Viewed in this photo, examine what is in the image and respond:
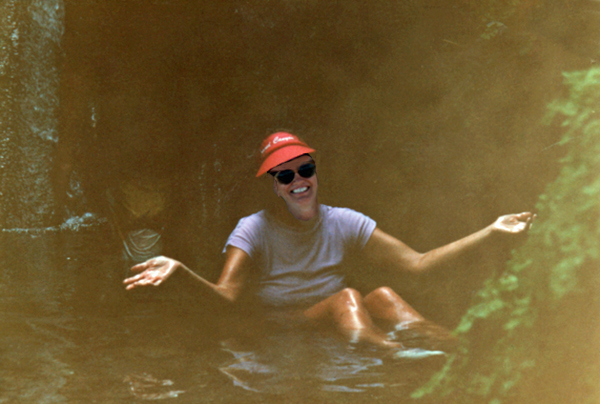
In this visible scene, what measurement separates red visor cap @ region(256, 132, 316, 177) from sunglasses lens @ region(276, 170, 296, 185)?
0.05 m

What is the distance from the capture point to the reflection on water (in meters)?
1.90

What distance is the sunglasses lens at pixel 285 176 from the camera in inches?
101

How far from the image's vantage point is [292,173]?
257 centimetres

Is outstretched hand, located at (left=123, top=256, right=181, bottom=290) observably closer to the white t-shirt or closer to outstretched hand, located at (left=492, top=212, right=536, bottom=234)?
the white t-shirt

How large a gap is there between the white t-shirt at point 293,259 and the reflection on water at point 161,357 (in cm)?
18

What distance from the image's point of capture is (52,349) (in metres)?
2.41

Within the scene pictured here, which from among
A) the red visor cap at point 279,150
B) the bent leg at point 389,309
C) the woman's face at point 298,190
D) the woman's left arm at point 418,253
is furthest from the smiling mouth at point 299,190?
the bent leg at point 389,309

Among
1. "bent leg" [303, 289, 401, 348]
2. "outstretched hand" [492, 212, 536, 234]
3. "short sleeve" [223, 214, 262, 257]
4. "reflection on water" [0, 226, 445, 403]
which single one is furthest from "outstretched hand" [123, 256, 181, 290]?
"outstretched hand" [492, 212, 536, 234]

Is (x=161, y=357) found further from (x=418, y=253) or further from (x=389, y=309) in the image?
(x=418, y=253)

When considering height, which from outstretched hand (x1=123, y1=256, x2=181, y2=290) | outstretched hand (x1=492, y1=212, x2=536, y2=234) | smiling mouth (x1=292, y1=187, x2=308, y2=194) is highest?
smiling mouth (x1=292, y1=187, x2=308, y2=194)

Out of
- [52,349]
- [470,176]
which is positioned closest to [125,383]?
[52,349]

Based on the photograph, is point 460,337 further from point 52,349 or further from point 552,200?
point 52,349

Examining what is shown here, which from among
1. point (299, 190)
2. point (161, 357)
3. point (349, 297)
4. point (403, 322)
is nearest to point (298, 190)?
point (299, 190)

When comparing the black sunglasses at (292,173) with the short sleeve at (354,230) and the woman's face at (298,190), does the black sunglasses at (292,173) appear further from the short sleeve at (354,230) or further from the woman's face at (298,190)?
the short sleeve at (354,230)
